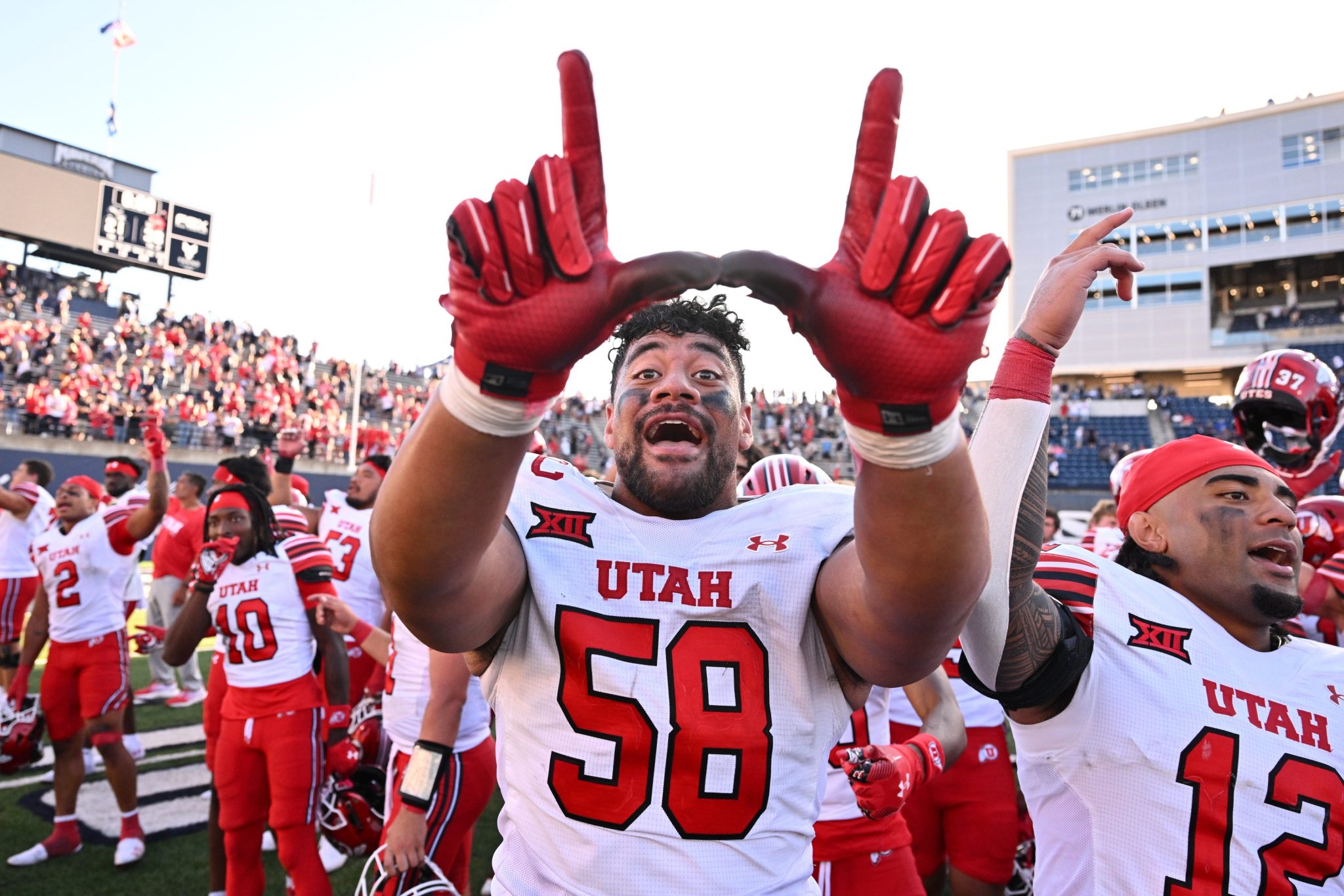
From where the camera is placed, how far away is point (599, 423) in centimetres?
3031

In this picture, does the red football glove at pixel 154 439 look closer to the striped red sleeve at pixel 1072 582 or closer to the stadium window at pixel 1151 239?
the striped red sleeve at pixel 1072 582

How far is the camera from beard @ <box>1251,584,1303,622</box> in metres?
2.20

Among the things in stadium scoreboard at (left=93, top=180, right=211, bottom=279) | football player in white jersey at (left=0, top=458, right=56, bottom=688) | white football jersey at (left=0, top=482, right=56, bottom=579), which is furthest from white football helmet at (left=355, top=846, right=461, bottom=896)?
stadium scoreboard at (left=93, top=180, right=211, bottom=279)

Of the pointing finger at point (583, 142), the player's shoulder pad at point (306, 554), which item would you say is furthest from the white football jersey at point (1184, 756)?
the player's shoulder pad at point (306, 554)

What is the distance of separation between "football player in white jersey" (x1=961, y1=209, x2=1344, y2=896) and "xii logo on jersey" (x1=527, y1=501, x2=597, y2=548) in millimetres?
Result: 887

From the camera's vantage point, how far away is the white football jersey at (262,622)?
4250 mm

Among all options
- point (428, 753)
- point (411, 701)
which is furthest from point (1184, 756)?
point (411, 701)

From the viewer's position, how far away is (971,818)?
3.91 m

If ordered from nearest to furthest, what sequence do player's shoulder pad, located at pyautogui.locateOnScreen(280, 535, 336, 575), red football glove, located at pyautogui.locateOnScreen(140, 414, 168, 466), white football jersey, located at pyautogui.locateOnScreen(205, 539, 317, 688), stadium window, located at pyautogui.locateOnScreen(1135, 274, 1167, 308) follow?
white football jersey, located at pyautogui.locateOnScreen(205, 539, 317, 688), player's shoulder pad, located at pyautogui.locateOnScreen(280, 535, 336, 575), red football glove, located at pyautogui.locateOnScreen(140, 414, 168, 466), stadium window, located at pyautogui.locateOnScreen(1135, 274, 1167, 308)

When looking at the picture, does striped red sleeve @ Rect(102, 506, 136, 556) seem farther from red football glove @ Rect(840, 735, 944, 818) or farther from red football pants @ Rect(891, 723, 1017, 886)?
red football glove @ Rect(840, 735, 944, 818)

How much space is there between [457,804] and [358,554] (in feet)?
Answer: 8.93

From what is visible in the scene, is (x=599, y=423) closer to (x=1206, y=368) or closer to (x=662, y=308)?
(x=662, y=308)

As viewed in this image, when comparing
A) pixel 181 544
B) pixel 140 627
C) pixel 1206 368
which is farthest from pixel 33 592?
pixel 1206 368

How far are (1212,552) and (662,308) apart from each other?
166 centimetres
